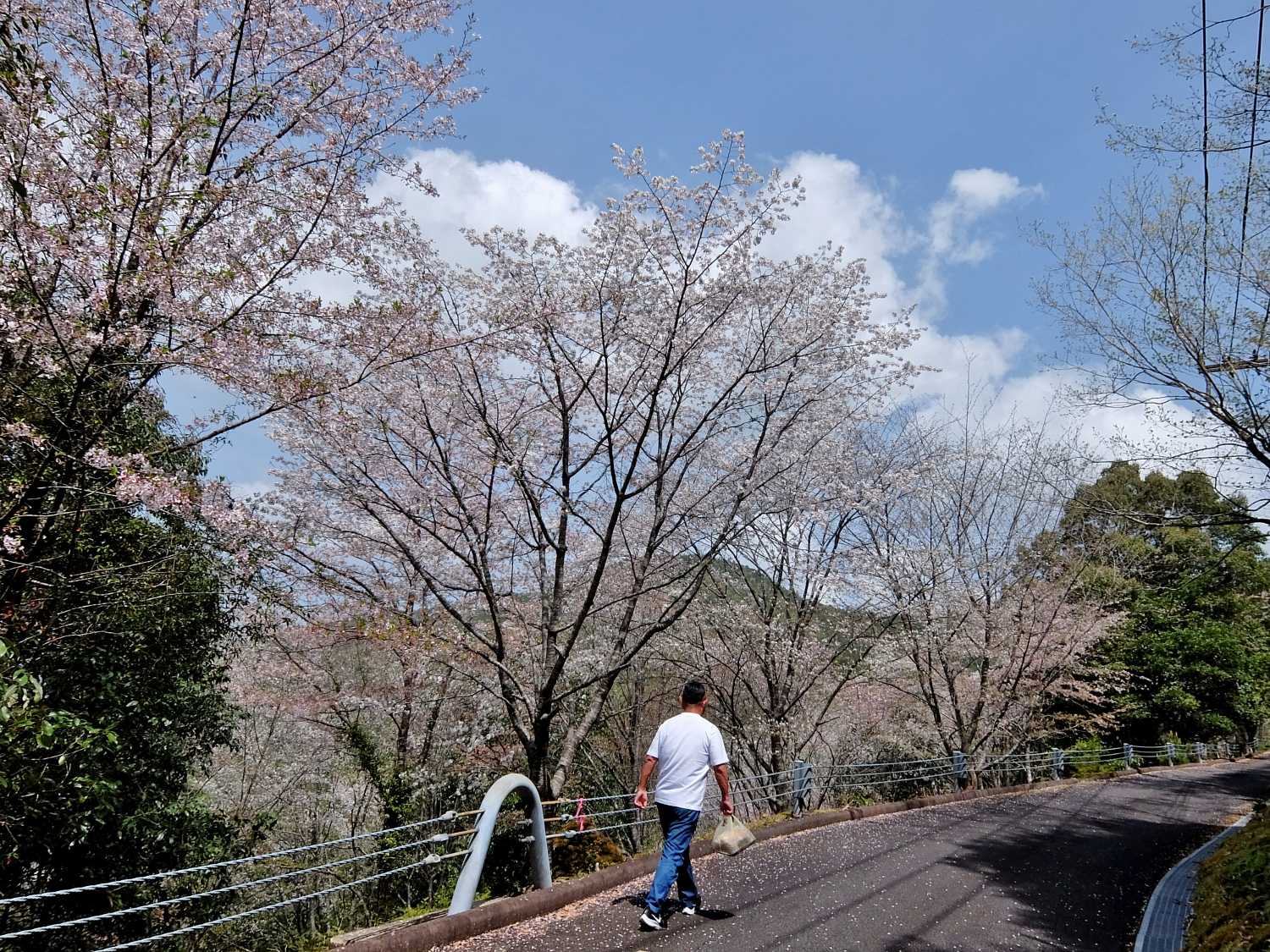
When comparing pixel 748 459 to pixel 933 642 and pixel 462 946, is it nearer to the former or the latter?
pixel 933 642

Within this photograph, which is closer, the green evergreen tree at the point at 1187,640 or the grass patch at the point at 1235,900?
the grass patch at the point at 1235,900

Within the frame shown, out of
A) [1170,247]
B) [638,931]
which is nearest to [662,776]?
[638,931]

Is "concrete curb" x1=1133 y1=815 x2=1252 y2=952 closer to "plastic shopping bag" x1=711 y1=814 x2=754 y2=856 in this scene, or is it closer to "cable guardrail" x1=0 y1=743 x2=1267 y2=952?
"plastic shopping bag" x1=711 y1=814 x2=754 y2=856

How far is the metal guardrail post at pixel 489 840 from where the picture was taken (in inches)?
183

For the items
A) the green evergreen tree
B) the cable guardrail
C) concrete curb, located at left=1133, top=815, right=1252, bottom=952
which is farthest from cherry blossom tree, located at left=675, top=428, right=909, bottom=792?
the green evergreen tree

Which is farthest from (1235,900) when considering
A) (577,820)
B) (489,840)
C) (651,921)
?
(489,840)

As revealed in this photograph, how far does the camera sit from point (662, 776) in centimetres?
489

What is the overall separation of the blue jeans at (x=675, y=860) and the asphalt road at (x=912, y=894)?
177 mm

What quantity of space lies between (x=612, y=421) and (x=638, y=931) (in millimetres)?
5476

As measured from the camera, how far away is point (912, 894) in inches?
235

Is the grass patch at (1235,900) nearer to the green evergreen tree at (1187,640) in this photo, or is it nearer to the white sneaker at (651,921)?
the white sneaker at (651,921)

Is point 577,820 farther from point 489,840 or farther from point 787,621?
point 787,621

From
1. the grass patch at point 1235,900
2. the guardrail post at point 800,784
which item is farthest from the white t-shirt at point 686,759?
the guardrail post at point 800,784

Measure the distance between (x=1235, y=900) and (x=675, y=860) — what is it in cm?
406
